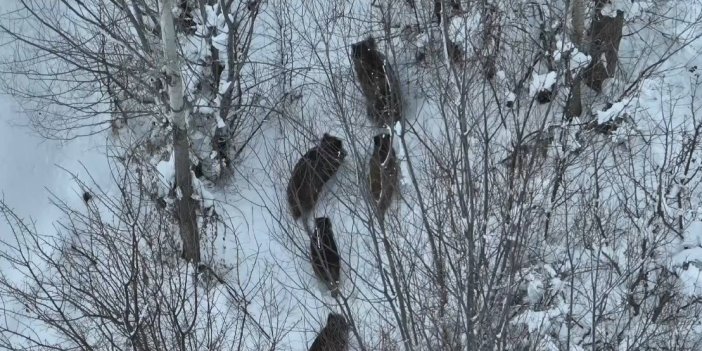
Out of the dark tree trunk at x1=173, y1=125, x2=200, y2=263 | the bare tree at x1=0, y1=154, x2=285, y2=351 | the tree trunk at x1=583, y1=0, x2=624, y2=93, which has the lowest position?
the bare tree at x1=0, y1=154, x2=285, y2=351

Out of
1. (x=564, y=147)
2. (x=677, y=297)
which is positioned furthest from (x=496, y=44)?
(x=677, y=297)

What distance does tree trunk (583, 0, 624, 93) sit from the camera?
12648mm

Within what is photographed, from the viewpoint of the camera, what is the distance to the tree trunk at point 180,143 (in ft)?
35.9

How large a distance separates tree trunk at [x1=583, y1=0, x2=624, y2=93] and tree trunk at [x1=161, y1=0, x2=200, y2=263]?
539 centimetres

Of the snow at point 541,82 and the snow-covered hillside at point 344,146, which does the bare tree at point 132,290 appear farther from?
the snow at point 541,82

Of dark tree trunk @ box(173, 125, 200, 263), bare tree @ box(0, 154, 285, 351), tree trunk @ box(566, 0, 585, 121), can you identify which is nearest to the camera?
bare tree @ box(0, 154, 285, 351)

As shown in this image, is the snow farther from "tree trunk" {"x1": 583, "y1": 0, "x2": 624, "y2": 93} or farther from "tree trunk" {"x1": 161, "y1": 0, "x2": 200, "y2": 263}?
"tree trunk" {"x1": 161, "y1": 0, "x2": 200, "y2": 263}

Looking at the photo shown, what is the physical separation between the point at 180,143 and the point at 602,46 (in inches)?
229

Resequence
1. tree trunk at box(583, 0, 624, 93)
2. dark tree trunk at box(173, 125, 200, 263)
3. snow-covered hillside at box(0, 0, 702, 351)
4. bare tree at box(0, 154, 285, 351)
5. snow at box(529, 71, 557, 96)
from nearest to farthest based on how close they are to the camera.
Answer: bare tree at box(0, 154, 285, 351), snow-covered hillside at box(0, 0, 702, 351), snow at box(529, 71, 557, 96), dark tree trunk at box(173, 125, 200, 263), tree trunk at box(583, 0, 624, 93)

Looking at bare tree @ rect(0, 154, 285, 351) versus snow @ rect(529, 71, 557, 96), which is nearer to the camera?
bare tree @ rect(0, 154, 285, 351)

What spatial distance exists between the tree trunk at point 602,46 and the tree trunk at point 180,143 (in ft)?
17.7

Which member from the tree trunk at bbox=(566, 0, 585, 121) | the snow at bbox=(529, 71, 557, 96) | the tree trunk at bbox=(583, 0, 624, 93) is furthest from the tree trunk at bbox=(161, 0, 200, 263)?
the tree trunk at bbox=(583, 0, 624, 93)

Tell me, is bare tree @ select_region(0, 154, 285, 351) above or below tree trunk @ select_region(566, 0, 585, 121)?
below

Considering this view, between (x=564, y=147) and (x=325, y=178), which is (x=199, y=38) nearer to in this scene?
(x=325, y=178)
